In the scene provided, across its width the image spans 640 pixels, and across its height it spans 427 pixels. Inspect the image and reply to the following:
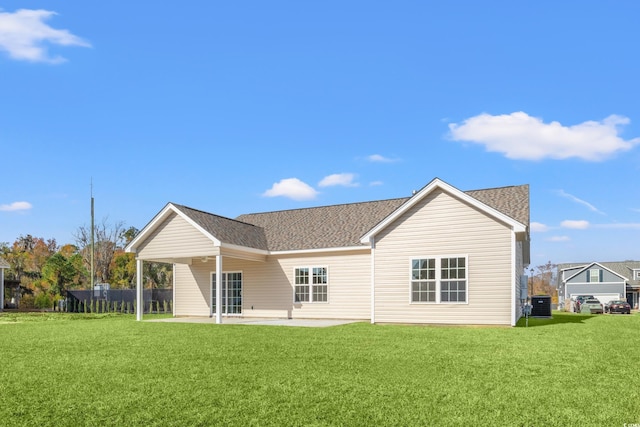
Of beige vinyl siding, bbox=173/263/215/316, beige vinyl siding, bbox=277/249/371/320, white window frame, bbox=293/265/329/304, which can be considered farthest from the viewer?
beige vinyl siding, bbox=173/263/215/316

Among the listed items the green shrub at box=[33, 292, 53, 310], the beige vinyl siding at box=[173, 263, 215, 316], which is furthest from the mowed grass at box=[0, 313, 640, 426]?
the green shrub at box=[33, 292, 53, 310]

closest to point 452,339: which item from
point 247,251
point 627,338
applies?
point 627,338

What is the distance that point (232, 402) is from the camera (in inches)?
249

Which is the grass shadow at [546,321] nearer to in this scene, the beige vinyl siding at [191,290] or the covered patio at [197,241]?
the covered patio at [197,241]

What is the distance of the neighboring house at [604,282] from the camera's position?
188ft

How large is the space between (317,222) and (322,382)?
17298 millimetres

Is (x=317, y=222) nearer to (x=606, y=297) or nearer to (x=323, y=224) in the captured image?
(x=323, y=224)

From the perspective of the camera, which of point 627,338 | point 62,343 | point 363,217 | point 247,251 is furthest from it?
point 363,217

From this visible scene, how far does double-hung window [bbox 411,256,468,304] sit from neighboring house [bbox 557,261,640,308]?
148ft

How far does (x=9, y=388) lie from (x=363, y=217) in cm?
1754

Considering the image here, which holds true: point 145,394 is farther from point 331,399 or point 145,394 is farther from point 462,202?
point 462,202

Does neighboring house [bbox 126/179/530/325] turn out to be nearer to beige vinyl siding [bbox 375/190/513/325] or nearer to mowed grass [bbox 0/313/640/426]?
beige vinyl siding [bbox 375/190/513/325]

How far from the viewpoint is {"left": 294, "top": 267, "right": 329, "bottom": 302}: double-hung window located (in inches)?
864

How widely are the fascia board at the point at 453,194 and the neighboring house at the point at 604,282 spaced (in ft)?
150
